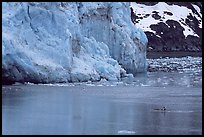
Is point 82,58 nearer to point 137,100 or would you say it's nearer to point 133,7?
point 137,100

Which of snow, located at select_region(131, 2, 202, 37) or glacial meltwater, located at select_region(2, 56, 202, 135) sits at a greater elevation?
snow, located at select_region(131, 2, 202, 37)

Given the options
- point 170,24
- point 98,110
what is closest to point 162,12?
point 170,24

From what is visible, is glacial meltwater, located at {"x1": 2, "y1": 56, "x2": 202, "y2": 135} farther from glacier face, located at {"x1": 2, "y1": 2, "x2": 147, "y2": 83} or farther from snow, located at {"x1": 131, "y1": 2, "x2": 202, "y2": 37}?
snow, located at {"x1": 131, "y1": 2, "x2": 202, "y2": 37}

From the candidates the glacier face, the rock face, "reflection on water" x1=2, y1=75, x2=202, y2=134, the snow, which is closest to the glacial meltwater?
"reflection on water" x1=2, y1=75, x2=202, y2=134

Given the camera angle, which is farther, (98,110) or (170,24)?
(170,24)

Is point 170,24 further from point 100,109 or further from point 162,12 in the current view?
point 100,109

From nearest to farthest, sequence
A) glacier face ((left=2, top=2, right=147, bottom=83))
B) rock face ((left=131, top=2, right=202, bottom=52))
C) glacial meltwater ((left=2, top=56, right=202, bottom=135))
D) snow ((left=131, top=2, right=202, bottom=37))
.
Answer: glacial meltwater ((left=2, top=56, right=202, bottom=135))
glacier face ((left=2, top=2, right=147, bottom=83))
rock face ((left=131, top=2, right=202, bottom=52))
snow ((left=131, top=2, right=202, bottom=37))

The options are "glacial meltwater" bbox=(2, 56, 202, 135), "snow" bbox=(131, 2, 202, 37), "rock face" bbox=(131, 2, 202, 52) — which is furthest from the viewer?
"snow" bbox=(131, 2, 202, 37)
